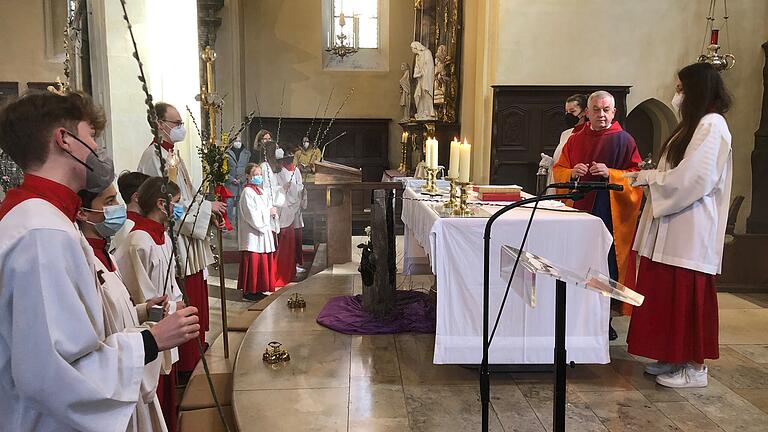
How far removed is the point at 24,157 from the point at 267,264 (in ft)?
17.8

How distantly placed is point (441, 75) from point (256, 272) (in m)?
5.37

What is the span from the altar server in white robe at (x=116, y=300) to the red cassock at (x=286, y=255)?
194 inches

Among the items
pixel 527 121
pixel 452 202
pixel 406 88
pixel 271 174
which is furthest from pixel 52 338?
pixel 406 88

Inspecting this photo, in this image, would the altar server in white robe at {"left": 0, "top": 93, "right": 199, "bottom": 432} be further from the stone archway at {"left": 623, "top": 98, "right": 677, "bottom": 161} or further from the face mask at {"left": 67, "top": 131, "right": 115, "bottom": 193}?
the stone archway at {"left": 623, "top": 98, "right": 677, "bottom": 161}

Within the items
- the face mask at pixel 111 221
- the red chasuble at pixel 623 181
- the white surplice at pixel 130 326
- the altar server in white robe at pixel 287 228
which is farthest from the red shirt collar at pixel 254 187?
the white surplice at pixel 130 326

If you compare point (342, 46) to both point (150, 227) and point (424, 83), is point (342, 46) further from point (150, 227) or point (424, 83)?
point (150, 227)

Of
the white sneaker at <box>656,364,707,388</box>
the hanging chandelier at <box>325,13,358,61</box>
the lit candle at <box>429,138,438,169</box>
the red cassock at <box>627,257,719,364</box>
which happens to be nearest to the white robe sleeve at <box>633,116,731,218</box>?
the red cassock at <box>627,257,719,364</box>

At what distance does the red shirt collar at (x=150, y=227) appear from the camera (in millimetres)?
3508

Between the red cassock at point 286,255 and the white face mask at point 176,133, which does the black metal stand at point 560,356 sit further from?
the red cassock at point 286,255

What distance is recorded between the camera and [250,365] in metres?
3.92

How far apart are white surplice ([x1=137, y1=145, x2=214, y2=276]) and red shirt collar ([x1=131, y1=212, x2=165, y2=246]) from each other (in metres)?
0.68

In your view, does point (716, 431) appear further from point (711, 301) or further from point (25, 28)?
point (25, 28)

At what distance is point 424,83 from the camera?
439 inches

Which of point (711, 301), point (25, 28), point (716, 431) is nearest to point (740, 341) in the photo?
point (711, 301)
